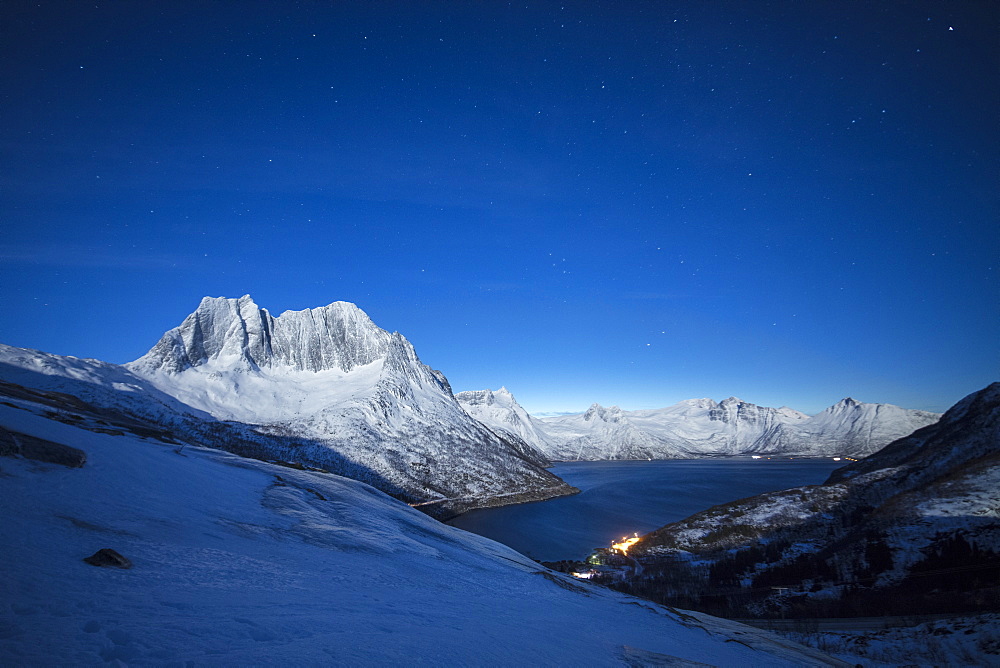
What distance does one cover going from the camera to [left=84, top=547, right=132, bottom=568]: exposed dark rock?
9297mm

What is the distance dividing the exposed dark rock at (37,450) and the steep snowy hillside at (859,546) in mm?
68555

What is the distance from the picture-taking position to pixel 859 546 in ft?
190

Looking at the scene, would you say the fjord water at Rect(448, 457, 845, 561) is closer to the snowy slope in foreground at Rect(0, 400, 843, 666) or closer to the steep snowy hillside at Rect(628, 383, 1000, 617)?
Result: the steep snowy hillside at Rect(628, 383, 1000, 617)

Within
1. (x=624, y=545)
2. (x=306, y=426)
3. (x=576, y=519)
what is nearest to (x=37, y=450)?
(x=624, y=545)

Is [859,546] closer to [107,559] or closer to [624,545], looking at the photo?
[624,545]

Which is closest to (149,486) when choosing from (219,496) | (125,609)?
(219,496)

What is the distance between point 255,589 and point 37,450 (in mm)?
12565

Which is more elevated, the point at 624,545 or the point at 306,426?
the point at 306,426

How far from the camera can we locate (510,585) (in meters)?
20.1

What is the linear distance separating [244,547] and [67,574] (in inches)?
248

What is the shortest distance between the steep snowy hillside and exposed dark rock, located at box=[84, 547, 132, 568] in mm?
67128

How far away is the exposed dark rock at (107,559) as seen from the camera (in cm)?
930

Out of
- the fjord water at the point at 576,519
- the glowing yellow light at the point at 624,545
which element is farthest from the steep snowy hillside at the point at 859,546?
the fjord water at the point at 576,519

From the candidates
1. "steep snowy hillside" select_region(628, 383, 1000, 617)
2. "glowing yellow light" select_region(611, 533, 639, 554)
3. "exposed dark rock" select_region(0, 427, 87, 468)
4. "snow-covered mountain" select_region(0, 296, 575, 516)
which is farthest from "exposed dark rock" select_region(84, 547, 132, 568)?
"snow-covered mountain" select_region(0, 296, 575, 516)
